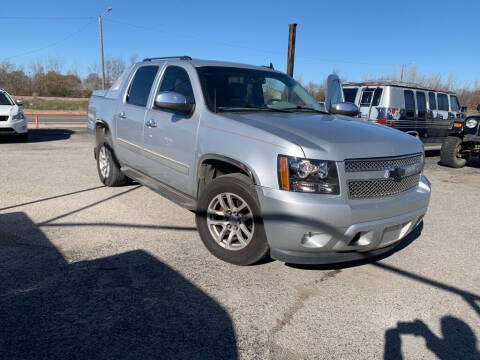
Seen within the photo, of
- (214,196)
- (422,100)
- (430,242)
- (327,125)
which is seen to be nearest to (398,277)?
(430,242)

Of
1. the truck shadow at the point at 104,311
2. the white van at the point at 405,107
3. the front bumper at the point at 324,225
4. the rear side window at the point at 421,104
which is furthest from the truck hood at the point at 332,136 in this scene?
the rear side window at the point at 421,104

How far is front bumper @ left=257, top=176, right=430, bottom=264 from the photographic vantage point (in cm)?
279

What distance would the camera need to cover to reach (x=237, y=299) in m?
2.86

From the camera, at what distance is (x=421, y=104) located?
10.6 meters

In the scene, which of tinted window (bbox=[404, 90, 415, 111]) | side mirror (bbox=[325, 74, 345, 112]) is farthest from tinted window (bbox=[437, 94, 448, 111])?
side mirror (bbox=[325, 74, 345, 112])

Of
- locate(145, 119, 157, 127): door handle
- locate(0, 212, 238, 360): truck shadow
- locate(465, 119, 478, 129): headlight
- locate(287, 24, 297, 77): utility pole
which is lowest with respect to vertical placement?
locate(0, 212, 238, 360): truck shadow

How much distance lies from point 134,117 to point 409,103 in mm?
8074

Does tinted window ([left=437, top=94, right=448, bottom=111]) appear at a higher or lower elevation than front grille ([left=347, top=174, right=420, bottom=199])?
higher

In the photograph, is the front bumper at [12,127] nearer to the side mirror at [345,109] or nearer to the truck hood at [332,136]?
the truck hood at [332,136]

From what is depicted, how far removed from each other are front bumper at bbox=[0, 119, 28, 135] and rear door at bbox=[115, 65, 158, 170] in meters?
7.10

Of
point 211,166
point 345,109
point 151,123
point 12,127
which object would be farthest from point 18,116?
point 345,109

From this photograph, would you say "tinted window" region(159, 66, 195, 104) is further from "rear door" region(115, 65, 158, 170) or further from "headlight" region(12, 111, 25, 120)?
"headlight" region(12, 111, 25, 120)

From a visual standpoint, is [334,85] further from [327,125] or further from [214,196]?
[214,196]

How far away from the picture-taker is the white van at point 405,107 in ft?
31.9
